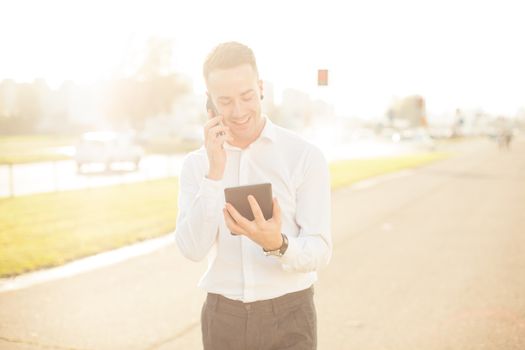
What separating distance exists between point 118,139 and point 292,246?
27.4m

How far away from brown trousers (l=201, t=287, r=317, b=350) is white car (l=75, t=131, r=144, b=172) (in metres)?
25.2

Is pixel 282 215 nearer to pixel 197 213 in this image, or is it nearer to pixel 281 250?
pixel 281 250

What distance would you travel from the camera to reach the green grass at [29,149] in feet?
97.9

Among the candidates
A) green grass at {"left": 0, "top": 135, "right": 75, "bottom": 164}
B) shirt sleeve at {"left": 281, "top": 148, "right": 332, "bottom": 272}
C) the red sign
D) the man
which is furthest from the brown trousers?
green grass at {"left": 0, "top": 135, "right": 75, "bottom": 164}

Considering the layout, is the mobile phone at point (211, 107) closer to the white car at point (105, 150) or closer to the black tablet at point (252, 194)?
the black tablet at point (252, 194)

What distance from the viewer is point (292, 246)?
2107 millimetres

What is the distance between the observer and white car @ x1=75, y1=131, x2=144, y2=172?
26.8 meters

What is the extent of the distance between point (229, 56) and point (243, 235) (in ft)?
2.27

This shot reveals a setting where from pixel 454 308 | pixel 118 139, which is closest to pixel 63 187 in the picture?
pixel 118 139

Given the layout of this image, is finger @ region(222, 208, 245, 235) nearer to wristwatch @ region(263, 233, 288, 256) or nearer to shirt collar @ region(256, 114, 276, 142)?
wristwatch @ region(263, 233, 288, 256)

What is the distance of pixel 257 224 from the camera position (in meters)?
2.00

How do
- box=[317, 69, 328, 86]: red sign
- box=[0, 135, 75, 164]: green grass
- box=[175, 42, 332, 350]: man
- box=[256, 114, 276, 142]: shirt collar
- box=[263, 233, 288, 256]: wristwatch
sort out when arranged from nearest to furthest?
box=[263, 233, 288, 256]: wristwatch
box=[175, 42, 332, 350]: man
box=[256, 114, 276, 142]: shirt collar
box=[317, 69, 328, 86]: red sign
box=[0, 135, 75, 164]: green grass

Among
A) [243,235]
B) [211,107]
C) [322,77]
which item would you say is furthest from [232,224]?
[322,77]

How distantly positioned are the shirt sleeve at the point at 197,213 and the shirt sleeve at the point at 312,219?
0.31 m
